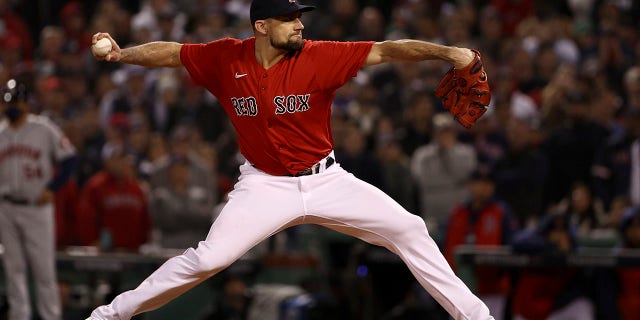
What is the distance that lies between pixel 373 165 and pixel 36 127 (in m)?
3.27

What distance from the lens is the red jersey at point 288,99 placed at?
5961 mm

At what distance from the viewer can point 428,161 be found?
36.0 ft

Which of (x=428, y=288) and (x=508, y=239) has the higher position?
(x=428, y=288)

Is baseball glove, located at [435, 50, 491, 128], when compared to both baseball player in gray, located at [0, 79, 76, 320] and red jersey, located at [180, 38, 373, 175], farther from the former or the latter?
baseball player in gray, located at [0, 79, 76, 320]

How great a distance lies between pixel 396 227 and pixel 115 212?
569 centimetres

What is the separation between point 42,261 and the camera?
9398 mm

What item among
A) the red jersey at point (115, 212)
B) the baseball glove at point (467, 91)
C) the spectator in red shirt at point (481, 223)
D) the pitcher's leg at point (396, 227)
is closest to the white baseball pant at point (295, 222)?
the pitcher's leg at point (396, 227)

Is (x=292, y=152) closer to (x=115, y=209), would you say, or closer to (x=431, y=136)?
(x=115, y=209)

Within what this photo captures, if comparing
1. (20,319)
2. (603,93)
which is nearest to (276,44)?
(20,319)

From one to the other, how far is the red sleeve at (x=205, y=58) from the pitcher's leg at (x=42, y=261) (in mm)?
3743

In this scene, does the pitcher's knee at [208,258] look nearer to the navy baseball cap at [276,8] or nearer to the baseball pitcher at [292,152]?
the baseball pitcher at [292,152]

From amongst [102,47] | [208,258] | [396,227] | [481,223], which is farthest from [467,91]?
[481,223]

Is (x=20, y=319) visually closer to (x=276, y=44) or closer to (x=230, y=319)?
(x=230, y=319)

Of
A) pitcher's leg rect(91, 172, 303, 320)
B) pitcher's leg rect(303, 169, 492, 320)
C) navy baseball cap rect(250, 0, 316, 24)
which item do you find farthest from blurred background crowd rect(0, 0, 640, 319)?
navy baseball cap rect(250, 0, 316, 24)
